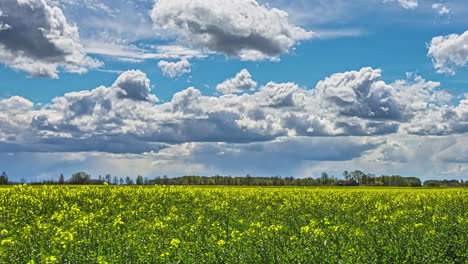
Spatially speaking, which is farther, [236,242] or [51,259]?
→ [236,242]

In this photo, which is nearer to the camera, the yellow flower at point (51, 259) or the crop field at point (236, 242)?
the yellow flower at point (51, 259)

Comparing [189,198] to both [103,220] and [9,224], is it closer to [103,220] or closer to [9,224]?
[103,220]

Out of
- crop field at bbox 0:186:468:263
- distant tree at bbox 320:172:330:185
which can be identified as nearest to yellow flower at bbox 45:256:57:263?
crop field at bbox 0:186:468:263

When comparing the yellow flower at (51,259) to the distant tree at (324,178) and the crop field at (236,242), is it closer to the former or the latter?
the crop field at (236,242)

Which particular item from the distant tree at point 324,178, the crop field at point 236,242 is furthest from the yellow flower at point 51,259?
the distant tree at point 324,178

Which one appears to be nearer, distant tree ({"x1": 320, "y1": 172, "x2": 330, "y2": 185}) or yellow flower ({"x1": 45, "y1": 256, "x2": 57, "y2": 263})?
yellow flower ({"x1": 45, "y1": 256, "x2": 57, "y2": 263})

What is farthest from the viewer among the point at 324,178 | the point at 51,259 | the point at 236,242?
the point at 324,178

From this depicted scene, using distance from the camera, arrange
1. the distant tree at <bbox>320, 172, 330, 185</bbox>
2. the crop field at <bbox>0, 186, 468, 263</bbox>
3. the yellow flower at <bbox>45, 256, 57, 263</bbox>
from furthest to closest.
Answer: the distant tree at <bbox>320, 172, 330, 185</bbox> < the crop field at <bbox>0, 186, 468, 263</bbox> < the yellow flower at <bbox>45, 256, 57, 263</bbox>

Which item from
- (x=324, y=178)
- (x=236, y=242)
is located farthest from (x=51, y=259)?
(x=324, y=178)

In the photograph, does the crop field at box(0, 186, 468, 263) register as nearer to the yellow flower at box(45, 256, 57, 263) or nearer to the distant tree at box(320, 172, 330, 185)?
the yellow flower at box(45, 256, 57, 263)

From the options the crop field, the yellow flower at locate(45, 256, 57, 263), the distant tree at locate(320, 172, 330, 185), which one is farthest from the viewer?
the distant tree at locate(320, 172, 330, 185)

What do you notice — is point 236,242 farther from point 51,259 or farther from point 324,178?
point 324,178

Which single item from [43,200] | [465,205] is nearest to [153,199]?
[43,200]

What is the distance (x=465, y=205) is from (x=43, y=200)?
3170 centimetres
